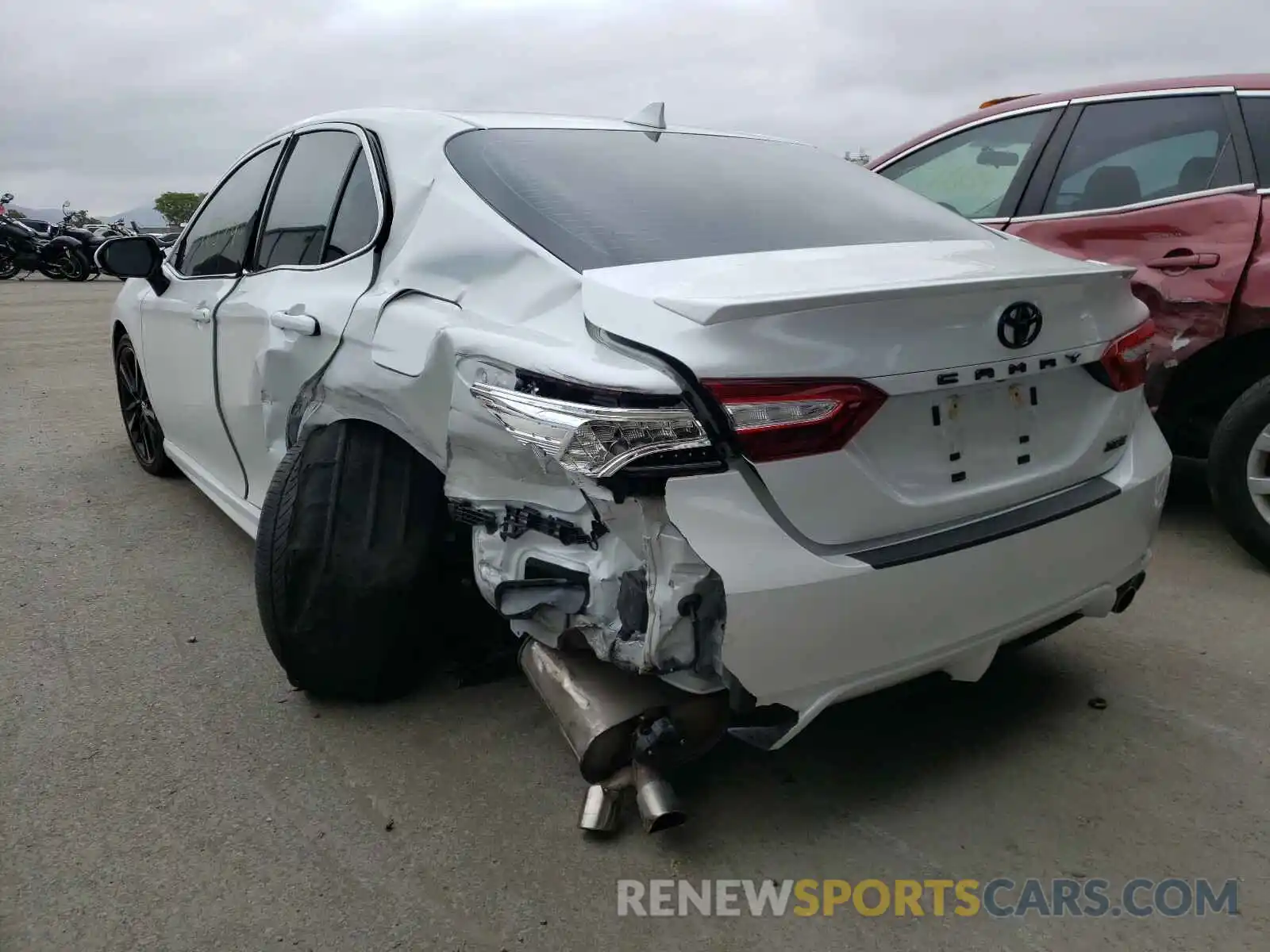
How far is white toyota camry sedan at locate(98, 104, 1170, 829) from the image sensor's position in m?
1.88

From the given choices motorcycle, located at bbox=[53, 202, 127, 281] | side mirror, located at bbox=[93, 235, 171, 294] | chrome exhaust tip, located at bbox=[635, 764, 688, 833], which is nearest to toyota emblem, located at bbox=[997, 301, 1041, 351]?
chrome exhaust tip, located at bbox=[635, 764, 688, 833]

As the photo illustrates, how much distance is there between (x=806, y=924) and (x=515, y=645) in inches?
52.2

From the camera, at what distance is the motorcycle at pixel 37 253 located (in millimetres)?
20312

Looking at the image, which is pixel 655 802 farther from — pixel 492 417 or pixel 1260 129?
pixel 1260 129

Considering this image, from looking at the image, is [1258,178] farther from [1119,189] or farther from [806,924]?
[806,924]

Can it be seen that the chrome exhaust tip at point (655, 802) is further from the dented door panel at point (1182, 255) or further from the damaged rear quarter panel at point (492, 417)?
the dented door panel at point (1182, 255)

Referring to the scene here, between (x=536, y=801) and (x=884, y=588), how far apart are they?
0.98 meters

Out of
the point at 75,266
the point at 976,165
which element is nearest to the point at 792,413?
the point at 976,165

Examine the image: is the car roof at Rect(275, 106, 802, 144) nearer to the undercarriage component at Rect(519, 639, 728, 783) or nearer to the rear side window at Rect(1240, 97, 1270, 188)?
the undercarriage component at Rect(519, 639, 728, 783)

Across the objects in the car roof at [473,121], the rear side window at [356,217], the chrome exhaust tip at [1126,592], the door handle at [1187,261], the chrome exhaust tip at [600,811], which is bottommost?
the chrome exhaust tip at [600,811]

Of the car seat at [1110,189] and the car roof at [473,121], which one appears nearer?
the car roof at [473,121]

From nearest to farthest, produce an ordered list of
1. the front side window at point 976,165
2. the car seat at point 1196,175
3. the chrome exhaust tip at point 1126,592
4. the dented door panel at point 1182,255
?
the chrome exhaust tip at point 1126,592
the dented door panel at point 1182,255
the car seat at point 1196,175
the front side window at point 976,165

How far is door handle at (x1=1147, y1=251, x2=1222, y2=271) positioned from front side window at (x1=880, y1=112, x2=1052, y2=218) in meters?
0.70

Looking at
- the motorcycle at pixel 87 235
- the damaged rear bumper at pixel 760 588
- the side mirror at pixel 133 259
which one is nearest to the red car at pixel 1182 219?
the damaged rear bumper at pixel 760 588
